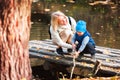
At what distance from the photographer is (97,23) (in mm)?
17438

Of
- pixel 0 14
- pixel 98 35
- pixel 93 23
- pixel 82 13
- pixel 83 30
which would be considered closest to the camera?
pixel 0 14

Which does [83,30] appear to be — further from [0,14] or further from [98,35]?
[98,35]

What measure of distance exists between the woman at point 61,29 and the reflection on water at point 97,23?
4389 millimetres

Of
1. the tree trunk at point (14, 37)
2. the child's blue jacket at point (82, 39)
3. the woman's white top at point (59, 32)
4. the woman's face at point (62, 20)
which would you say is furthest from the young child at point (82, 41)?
the tree trunk at point (14, 37)

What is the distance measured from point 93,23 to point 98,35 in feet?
7.47

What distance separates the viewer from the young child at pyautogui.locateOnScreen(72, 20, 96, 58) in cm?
840

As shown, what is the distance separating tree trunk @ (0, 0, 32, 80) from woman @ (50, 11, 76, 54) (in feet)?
5.41

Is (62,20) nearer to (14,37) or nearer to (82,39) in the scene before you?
(82,39)

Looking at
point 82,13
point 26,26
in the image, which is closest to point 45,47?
point 26,26

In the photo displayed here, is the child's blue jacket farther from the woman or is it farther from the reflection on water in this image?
the reflection on water

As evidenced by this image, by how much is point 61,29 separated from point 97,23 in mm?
8467

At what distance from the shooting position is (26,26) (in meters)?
7.33

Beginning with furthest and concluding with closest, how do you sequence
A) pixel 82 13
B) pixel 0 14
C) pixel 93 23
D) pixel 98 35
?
pixel 82 13, pixel 93 23, pixel 98 35, pixel 0 14

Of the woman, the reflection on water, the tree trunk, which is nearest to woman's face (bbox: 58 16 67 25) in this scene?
the woman
